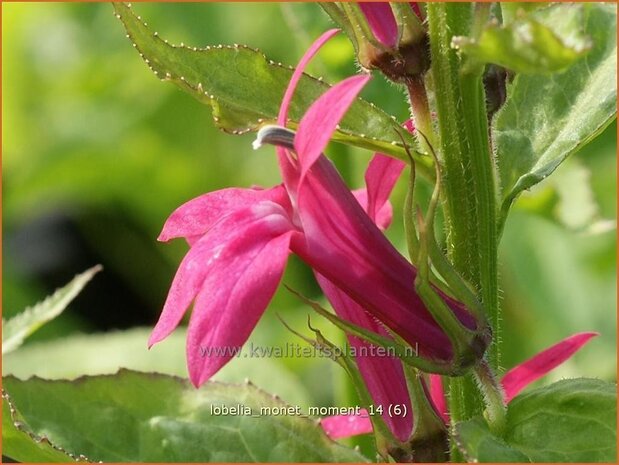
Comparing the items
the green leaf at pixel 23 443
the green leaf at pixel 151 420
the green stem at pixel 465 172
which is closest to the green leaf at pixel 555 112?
the green stem at pixel 465 172

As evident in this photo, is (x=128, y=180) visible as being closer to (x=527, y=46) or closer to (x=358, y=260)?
(x=358, y=260)

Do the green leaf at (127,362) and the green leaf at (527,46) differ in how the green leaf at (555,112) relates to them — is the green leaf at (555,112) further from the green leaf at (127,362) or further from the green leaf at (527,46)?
the green leaf at (127,362)

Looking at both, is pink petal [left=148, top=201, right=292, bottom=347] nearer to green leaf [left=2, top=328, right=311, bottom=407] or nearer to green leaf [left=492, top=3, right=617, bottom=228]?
green leaf [left=492, top=3, right=617, bottom=228]

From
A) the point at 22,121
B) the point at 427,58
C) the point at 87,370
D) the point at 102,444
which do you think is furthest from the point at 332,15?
the point at 22,121

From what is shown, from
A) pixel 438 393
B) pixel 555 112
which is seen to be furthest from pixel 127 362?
pixel 555 112

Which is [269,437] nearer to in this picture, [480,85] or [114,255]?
[480,85]

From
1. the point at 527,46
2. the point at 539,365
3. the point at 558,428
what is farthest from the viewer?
the point at 539,365

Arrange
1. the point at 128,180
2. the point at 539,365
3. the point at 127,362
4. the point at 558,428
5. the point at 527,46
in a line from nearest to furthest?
the point at 527,46
the point at 558,428
the point at 539,365
the point at 127,362
the point at 128,180
